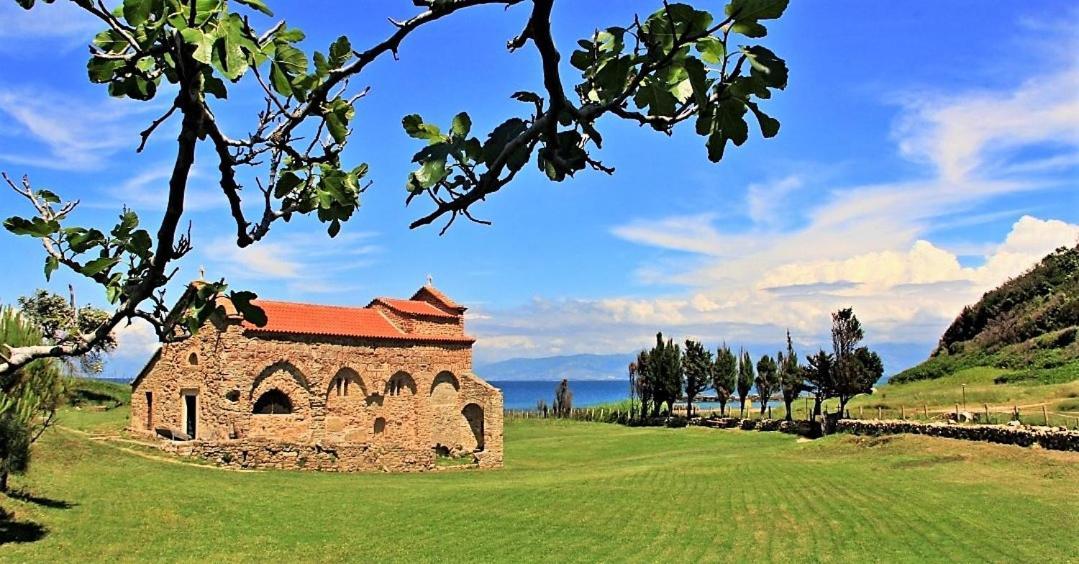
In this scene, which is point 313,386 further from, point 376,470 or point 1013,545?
point 1013,545

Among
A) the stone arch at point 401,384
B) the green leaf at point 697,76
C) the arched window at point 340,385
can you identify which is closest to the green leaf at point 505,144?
the green leaf at point 697,76

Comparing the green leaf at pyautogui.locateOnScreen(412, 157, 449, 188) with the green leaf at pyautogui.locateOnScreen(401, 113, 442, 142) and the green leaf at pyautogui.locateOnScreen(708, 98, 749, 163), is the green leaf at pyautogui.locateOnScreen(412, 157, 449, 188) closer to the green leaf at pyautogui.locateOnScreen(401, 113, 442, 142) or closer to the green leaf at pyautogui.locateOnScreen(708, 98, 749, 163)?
the green leaf at pyautogui.locateOnScreen(401, 113, 442, 142)

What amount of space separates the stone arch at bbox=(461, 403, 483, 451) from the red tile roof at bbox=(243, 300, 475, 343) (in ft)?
10.6

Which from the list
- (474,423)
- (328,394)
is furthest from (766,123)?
(474,423)

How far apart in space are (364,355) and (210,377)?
634 centimetres

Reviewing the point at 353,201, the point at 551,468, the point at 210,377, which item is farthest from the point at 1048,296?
the point at 353,201

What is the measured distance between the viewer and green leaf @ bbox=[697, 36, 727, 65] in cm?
170

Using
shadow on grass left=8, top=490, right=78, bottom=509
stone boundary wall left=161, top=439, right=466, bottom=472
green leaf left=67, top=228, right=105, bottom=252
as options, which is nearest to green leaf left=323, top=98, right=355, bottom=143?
green leaf left=67, top=228, right=105, bottom=252

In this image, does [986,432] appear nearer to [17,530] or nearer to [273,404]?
[273,404]

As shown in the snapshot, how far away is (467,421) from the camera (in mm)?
36156

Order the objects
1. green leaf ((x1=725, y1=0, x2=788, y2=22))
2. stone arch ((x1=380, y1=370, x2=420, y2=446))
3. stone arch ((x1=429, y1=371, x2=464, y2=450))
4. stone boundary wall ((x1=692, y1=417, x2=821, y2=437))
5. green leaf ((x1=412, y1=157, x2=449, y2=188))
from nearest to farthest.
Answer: green leaf ((x1=725, y1=0, x2=788, y2=22))
green leaf ((x1=412, y1=157, x2=449, y2=188))
stone arch ((x1=380, y1=370, x2=420, y2=446))
stone arch ((x1=429, y1=371, x2=464, y2=450))
stone boundary wall ((x1=692, y1=417, x2=821, y2=437))

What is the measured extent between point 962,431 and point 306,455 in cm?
2549

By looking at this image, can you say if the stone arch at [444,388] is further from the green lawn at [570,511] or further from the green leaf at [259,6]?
the green leaf at [259,6]

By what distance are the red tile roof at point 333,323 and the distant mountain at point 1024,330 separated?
34137 millimetres
